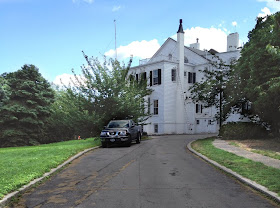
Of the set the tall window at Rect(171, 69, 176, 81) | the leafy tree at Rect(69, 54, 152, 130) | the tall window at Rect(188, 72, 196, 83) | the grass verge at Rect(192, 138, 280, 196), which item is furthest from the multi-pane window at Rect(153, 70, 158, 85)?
the grass verge at Rect(192, 138, 280, 196)

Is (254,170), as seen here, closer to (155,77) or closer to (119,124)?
(119,124)

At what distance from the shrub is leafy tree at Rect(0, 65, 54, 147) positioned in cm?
2230

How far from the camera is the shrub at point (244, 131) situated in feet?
68.6

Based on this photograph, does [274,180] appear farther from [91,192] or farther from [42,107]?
[42,107]

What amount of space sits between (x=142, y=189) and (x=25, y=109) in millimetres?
29762

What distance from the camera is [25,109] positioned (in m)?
33.4

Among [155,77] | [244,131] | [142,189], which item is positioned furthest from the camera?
[155,77]

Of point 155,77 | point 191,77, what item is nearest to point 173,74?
point 155,77

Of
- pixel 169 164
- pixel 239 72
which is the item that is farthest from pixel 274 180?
pixel 239 72

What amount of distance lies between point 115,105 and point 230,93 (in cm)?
898

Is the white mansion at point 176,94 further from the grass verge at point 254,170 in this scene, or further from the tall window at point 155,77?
the grass verge at point 254,170

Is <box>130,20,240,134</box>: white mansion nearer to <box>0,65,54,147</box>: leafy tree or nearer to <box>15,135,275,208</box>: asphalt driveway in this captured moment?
<box>0,65,54,147</box>: leafy tree

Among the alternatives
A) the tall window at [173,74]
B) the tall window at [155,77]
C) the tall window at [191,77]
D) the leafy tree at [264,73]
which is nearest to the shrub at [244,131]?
the leafy tree at [264,73]

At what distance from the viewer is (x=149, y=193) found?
6477 millimetres
